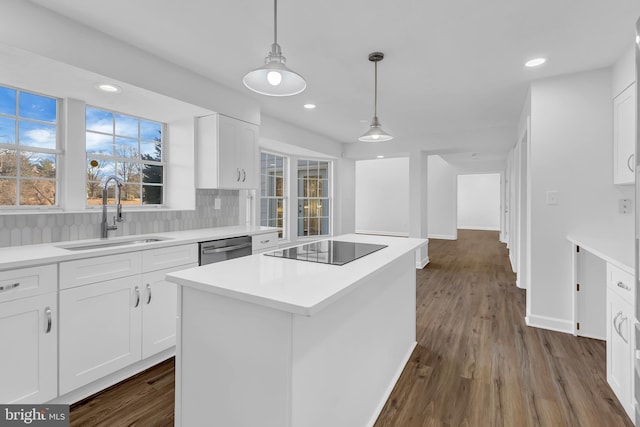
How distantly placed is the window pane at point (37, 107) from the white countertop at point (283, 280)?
2107 millimetres

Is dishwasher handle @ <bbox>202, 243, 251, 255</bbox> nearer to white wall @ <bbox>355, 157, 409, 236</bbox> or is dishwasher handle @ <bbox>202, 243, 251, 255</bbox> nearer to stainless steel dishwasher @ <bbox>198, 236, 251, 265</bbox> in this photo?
stainless steel dishwasher @ <bbox>198, 236, 251, 265</bbox>

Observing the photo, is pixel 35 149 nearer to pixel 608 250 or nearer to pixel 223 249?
pixel 223 249

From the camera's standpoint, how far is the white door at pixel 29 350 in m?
1.64

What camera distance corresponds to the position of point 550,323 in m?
3.09

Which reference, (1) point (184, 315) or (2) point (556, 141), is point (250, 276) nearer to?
(1) point (184, 315)

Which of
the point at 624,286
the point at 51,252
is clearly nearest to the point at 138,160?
the point at 51,252

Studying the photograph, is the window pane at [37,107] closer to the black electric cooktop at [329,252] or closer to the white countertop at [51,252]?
the white countertop at [51,252]

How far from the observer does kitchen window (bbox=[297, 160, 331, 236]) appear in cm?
599

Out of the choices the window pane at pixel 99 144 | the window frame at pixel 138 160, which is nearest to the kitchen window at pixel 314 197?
the window frame at pixel 138 160

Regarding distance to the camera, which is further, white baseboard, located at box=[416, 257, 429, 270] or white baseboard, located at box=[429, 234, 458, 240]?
white baseboard, located at box=[429, 234, 458, 240]

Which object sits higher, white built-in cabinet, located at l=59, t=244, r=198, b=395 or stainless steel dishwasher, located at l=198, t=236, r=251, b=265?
stainless steel dishwasher, located at l=198, t=236, r=251, b=265

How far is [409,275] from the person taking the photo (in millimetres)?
2605

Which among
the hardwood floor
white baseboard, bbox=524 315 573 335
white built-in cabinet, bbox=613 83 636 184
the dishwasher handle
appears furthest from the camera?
white baseboard, bbox=524 315 573 335

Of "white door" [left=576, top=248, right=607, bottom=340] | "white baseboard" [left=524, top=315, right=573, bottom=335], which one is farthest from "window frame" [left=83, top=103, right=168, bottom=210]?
"white door" [left=576, top=248, right=607, bottom=340]
